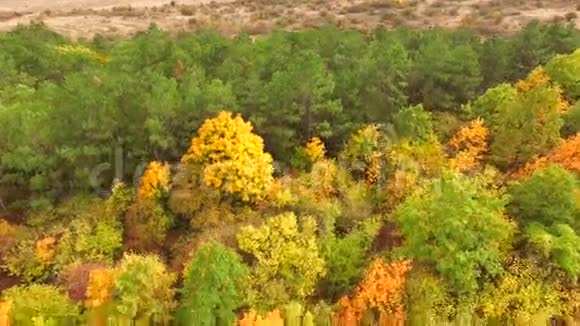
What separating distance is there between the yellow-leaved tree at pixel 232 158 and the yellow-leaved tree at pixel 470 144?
13142 millimetres

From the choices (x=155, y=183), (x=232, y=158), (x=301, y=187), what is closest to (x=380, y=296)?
(x=301, y=187)

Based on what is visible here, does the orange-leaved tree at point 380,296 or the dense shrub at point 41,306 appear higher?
the orange-leaved tree at point 380,296

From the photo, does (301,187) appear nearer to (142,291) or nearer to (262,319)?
(262,319)

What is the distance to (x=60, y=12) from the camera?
117 m

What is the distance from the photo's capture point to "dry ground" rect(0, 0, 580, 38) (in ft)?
342

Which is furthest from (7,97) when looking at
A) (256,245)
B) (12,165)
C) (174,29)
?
(174,29)

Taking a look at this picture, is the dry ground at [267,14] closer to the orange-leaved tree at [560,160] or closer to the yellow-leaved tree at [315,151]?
the orange-leaved tree at [560,160]

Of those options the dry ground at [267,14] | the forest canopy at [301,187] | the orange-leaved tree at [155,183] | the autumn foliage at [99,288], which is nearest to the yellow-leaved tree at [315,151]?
the forest canopy at [301,187]

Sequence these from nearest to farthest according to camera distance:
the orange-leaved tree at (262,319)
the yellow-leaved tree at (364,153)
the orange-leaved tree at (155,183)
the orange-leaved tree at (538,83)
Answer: the orange-leaved tree at (262,319), the orange-leaved tree at (155,183), the yellow-leaved tree at (364,153), the orange-leaved tree at (538,83)

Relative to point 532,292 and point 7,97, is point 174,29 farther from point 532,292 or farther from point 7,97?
point 532,292

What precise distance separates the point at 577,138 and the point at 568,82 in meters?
9.59

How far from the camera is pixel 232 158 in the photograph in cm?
5069

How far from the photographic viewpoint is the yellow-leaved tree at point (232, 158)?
50344 mm


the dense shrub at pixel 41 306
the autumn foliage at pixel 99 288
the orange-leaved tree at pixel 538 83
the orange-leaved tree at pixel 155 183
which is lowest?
the dense shrub at pixel 41 306
